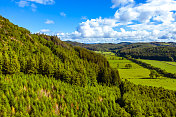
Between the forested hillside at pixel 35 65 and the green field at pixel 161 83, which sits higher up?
the forested hillside at pixel 35 65

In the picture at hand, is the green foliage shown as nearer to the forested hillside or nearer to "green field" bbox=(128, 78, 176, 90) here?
the forested hillside

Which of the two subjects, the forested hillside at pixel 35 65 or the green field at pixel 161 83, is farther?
the green field at pixel 161 83

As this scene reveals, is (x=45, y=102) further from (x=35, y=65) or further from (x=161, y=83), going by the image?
(x=161, y=83)

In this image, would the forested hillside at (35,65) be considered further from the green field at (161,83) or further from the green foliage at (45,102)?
the green field at (161,83)

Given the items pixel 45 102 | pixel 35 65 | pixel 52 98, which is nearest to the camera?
pixel 45 102

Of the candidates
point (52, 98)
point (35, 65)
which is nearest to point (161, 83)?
point (52, 98)

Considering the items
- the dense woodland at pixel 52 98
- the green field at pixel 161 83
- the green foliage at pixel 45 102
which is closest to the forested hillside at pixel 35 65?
the dense woodland at pixel 52 98

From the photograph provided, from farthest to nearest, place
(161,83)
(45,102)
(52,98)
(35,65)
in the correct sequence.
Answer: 1. (161,83)
2. (35,65)
3. (52,98)
4. (45,102)

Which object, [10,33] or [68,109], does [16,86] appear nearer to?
[68,109]

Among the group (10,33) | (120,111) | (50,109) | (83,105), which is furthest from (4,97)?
(10,33)

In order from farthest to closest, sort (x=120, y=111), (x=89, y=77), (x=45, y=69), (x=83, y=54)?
(x=83, y=54), (x=89, y=77), (x=45, y=69), (x=120, y=111)

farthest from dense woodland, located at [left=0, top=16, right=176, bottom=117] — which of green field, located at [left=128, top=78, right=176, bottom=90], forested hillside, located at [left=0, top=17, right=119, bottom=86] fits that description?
green field, located at [left=128, top=78, right=176, bottom=90]
